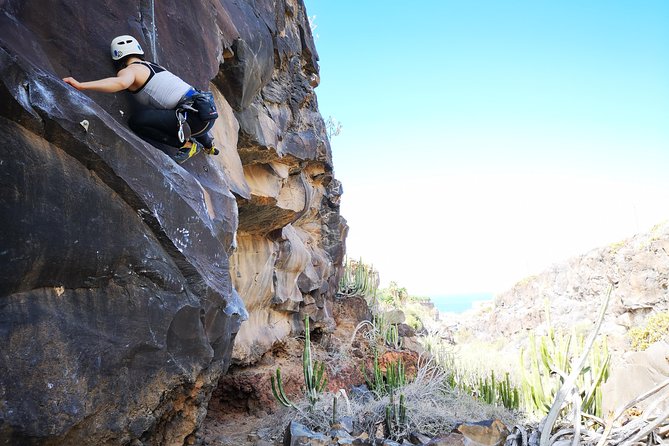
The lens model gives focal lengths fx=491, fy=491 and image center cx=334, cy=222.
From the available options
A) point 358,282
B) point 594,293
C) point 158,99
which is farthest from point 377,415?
point 594,293

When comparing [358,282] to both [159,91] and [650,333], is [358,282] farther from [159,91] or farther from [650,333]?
[159,91]

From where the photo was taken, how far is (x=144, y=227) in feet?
10.7

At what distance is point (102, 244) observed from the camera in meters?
2.99

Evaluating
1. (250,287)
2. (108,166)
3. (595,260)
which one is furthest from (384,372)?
(595,260)

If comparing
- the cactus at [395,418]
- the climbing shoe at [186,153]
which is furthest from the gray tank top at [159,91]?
the cactus at [395,418]

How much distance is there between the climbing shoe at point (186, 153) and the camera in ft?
13.0

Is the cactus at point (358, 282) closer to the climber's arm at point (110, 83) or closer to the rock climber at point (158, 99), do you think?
the rock climber at point (158, 99)

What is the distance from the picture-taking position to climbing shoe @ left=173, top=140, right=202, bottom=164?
13.0 ft

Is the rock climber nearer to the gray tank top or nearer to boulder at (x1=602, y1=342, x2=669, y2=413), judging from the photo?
the gray tank top

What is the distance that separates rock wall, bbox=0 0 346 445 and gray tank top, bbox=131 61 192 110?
0.56 feet

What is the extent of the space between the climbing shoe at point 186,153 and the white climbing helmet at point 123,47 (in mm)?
798

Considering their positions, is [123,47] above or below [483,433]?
above

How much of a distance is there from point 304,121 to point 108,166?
675 centimetres

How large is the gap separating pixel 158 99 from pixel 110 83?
17.1 inches
